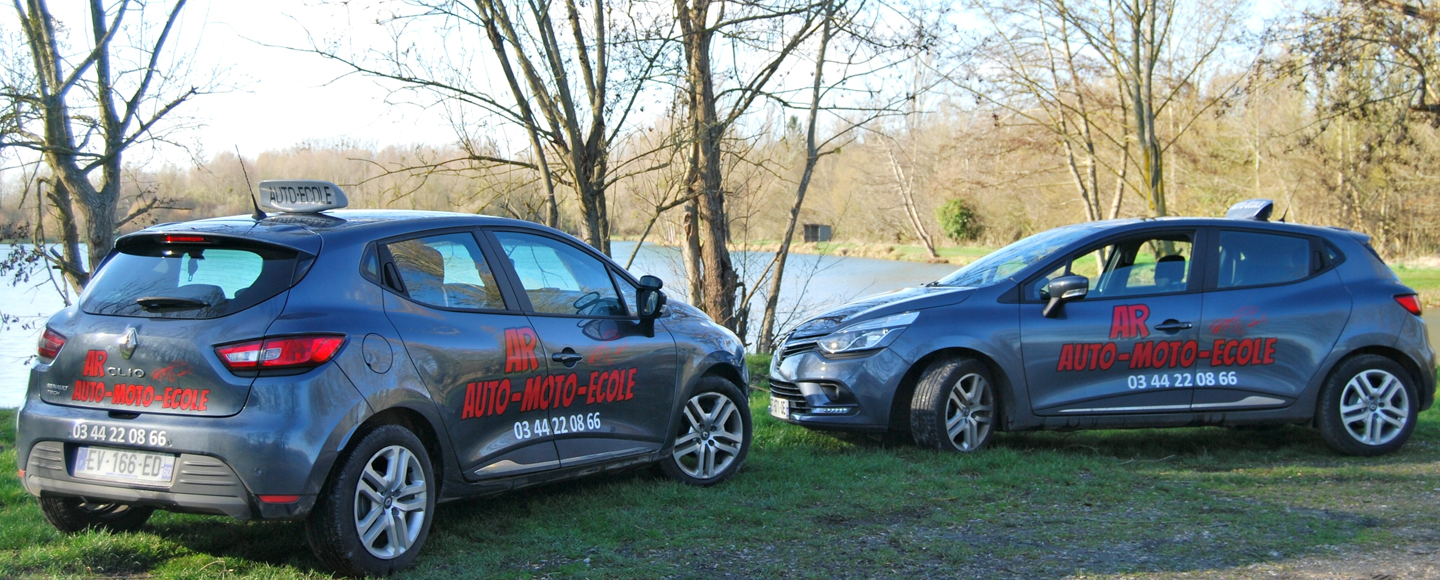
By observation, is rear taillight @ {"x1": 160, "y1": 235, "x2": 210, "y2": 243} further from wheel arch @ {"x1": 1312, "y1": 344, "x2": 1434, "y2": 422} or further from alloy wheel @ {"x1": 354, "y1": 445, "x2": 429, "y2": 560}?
wheel arch @ {"x1": 1312, "y1": 344, "x2": 1434, "y2": 422}

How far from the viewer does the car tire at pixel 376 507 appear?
4184 mm

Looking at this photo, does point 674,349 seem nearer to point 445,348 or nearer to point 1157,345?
point 445,348

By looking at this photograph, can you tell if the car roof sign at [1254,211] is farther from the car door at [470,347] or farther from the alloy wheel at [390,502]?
the alloy wheel at [390,502]

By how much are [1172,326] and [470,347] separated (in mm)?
4575

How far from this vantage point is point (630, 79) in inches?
430

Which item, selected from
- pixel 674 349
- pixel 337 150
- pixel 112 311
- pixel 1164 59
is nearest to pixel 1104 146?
pixel 1164 59

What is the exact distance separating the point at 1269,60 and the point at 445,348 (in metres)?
15.8

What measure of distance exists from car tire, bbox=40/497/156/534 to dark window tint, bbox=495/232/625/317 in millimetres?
1916

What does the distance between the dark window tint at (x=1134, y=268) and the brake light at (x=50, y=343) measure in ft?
17.6

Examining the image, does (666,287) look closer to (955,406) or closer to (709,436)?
(955,406)

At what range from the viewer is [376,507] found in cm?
436

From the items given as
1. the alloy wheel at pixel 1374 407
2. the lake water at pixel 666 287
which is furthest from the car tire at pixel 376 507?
the lake water at pixel 666 287

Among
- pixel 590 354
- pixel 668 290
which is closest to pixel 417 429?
pixel 590 354

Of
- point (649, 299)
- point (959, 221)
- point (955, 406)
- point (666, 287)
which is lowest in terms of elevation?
point (955, 406)
